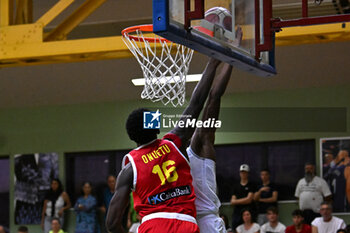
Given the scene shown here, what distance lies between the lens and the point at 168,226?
5340 mm

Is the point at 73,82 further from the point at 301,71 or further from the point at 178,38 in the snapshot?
the point at 178,38

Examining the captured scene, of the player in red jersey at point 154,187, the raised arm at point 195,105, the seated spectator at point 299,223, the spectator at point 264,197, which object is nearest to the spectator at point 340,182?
the spectator at point 264,197

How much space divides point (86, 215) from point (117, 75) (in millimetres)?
2956

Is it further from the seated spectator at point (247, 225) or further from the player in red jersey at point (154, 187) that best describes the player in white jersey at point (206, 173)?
the seated spectator at point (247, 225)

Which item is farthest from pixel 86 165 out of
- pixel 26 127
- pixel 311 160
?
pixel 311 160

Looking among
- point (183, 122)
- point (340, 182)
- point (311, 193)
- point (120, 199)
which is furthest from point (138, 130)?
point (340, 182)

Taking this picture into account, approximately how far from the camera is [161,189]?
5379mm

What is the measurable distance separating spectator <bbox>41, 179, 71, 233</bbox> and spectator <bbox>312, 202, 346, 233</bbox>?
17.9 feet

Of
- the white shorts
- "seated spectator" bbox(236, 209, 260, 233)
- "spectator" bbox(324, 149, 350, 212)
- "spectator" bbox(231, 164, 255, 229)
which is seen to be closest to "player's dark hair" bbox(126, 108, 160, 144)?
the white shorts

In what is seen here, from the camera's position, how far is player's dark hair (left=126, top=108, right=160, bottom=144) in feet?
17.6

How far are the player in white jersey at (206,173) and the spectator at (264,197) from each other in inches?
319

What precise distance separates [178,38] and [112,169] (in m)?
11.2

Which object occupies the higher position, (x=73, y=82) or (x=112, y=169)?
(x=73, y=82)

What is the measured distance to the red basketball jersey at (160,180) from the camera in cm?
537
